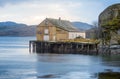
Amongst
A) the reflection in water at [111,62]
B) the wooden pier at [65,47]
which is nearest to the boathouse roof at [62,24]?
the wooden pier at [65,47]

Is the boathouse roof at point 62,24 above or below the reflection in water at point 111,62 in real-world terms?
above

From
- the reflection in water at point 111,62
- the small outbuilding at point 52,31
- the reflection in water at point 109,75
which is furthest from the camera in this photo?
the small outbuilding at point 52,31

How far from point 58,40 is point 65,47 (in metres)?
7.96

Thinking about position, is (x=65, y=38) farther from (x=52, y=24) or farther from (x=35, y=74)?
(x=35, y=74)

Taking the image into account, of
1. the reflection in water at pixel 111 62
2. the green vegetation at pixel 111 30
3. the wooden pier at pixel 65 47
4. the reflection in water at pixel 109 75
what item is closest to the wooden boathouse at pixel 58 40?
the wooden pier at pixel 65 47

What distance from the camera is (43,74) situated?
53812mm

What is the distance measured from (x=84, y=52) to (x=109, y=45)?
6.40 metres

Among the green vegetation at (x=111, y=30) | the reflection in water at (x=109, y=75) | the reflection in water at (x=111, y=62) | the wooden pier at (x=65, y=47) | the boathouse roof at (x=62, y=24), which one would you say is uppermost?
the boathouse roof at (x=62, y=24)

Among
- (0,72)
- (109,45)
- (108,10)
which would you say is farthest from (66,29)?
(0,72)

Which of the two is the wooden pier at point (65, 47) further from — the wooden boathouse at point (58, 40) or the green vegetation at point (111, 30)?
the green vegetation at point (111, 30)

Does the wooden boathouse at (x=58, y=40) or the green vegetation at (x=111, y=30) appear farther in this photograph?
the wooden boathouse at (x=58, y=40)

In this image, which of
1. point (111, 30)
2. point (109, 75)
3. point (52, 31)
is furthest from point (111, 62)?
point (52, 31)

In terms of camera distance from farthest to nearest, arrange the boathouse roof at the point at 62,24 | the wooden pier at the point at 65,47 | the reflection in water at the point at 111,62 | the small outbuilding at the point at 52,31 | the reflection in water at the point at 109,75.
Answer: the boathouse roof at the point at 62,24
the small outbuilding at the point at 52,31
the wooden pier at the point at 65,47
the reflection in water at the point at 111,62
the reflection in water at the point at 109,75

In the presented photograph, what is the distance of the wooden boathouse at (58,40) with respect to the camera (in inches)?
3844
